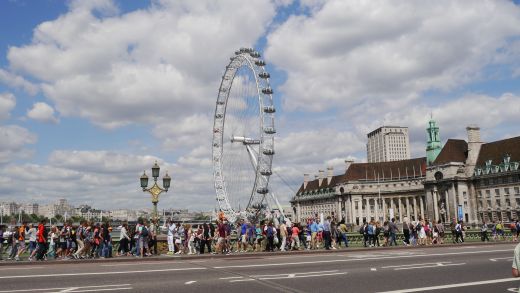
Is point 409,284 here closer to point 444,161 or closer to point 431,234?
point 431,234

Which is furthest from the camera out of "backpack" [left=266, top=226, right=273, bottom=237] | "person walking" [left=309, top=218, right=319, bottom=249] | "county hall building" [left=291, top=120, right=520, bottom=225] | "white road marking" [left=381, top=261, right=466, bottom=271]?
"county hall building" [left=291, top=120, right=520, bottom=225]

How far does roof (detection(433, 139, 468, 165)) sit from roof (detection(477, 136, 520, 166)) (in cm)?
432

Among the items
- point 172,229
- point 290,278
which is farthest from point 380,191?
point 290,278

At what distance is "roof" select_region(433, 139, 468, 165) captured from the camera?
419 ft

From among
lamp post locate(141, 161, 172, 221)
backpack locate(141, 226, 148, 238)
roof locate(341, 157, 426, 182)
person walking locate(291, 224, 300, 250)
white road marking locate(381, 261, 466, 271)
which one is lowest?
white road marking locate(381, 261, 466, 271)

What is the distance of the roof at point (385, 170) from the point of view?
159 m

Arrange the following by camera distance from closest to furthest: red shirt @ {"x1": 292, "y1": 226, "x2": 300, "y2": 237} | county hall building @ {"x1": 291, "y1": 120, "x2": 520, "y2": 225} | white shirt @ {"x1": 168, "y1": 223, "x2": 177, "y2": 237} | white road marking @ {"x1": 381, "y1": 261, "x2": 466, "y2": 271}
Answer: white road marking @ {"x1": 381, "y1": 261, "x2": 466, "y2": 271} → white shirt @ {"x1": 168, "y1": 223, "x2": 177, "y2": 237} → red shirt @ {"x1": 292, "y1": 226, "x2": 300, "y2": 237} → county hall building @ {"x1": 291, "y1": 120, "x2": 520, "y2": 225}

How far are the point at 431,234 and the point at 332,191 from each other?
142132 mm

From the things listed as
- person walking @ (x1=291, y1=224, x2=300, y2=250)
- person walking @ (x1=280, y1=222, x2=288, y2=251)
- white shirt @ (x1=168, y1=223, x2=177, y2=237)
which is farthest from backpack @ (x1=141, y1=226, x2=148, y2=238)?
person walking @ (x1=291, y1=224, x2=300, y2=250)

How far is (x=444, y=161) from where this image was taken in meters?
128

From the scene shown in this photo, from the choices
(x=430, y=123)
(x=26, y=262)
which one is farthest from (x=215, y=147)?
(x=430, y=123)

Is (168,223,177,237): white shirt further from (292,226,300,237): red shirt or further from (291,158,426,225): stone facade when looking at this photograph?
(291,158,426,225): stone facade

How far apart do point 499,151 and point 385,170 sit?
4743 centimetres

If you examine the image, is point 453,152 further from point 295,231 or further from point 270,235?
point 270,235
